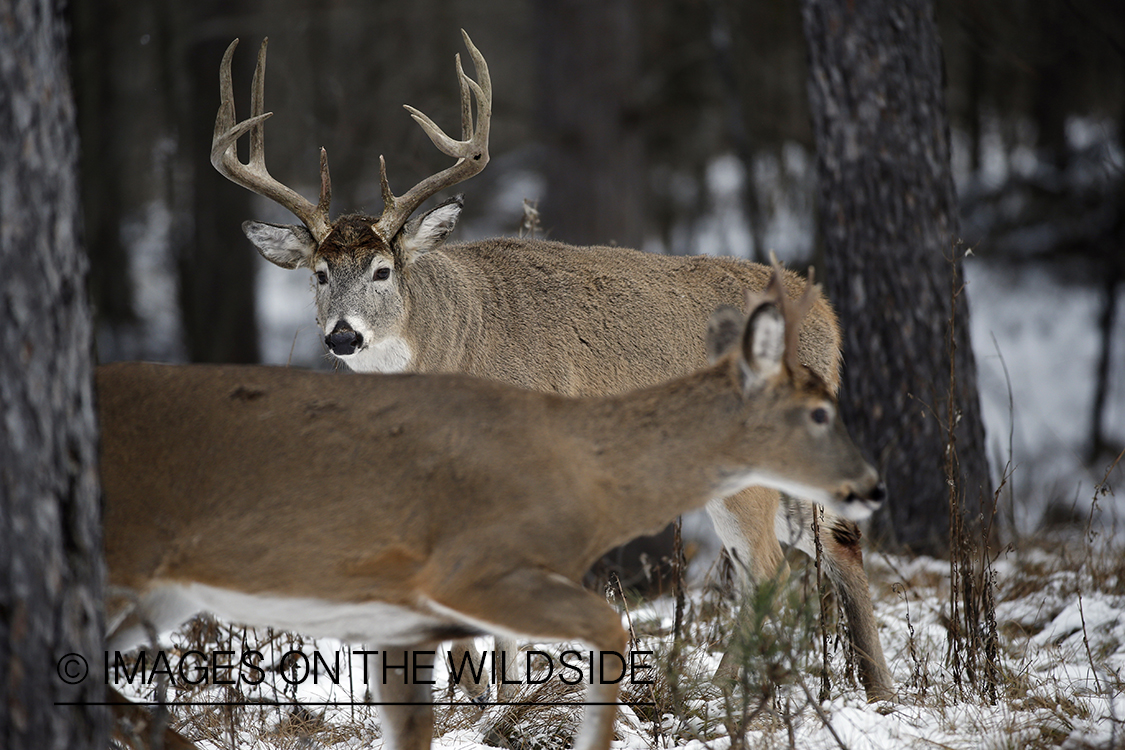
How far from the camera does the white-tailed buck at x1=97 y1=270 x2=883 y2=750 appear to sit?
2781 millimetres

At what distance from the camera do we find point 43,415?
2465 mm

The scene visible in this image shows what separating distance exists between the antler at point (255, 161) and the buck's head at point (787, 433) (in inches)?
102

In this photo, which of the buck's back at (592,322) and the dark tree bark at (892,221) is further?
the dark tree bark at (892,221)

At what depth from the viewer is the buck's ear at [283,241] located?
18.1ft

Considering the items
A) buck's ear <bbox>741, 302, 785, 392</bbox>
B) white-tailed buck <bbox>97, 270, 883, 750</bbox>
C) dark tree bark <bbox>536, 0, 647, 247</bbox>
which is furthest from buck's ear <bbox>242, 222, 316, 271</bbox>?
dark tree bark <bbox>536, 0, 647, 247</bbox>

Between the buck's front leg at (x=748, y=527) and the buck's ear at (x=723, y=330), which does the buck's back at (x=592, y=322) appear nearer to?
the buck's front leg at (x=748, y=527)

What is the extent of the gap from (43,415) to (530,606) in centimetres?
125

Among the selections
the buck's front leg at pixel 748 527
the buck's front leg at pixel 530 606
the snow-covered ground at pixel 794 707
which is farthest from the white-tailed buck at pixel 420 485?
the buck's front leg at pixel 748 527

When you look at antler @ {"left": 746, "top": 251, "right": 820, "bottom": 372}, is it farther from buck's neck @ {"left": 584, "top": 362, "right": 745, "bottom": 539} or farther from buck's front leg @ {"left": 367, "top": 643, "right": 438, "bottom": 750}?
buck's front leg @ {"left": 367, "top": 643, "right": 438, "bottom": 750}

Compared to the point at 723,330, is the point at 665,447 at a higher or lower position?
lower

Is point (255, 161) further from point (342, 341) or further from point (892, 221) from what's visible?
point (892, 221)

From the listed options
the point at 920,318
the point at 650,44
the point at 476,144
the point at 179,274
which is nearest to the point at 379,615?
the point at 476,144
